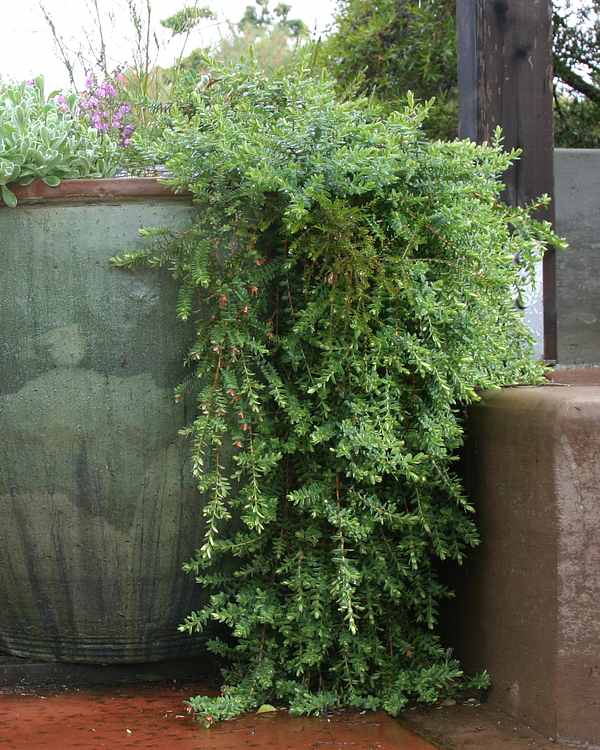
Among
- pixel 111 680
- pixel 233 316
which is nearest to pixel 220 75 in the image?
pixel 233 316

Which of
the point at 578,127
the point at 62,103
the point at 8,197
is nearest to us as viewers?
the point at 8,197

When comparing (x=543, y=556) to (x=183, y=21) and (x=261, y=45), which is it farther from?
(x=261, y=45)

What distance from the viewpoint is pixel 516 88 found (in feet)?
10.2

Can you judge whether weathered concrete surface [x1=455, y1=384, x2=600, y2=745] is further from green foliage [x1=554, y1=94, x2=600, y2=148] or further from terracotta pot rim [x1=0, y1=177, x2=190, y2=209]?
green foliage [x1=554, y1=94, x2=600, y2=148]

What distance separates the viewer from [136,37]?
10.2 feet

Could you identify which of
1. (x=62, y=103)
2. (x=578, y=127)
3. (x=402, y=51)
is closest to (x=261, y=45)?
(x=402, y=51)

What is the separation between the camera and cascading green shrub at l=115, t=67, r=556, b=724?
196 cm

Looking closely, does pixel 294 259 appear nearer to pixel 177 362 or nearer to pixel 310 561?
pixel 177 362

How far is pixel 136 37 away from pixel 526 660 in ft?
6.94

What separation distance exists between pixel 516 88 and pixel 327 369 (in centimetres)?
153

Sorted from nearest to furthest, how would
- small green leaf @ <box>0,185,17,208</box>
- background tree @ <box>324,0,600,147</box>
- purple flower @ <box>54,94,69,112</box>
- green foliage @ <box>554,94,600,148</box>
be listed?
small green leaf @ <box>0,185,17,208</box> → purple flower @ <box>54,94,69,112</box> → background tree @ <box>324,0,600,147</box> → green foliage @ <box>554,94,600,148</box>

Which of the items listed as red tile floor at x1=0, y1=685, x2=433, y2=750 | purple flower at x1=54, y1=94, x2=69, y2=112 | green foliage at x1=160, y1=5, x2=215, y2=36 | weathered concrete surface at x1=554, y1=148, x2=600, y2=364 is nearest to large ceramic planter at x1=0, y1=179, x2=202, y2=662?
red tile floor at x1=0, y1=685, x2=433, y2=750

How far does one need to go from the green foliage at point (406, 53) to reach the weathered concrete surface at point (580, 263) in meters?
1.05

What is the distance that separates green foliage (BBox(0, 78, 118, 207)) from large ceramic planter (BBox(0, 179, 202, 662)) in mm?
49
